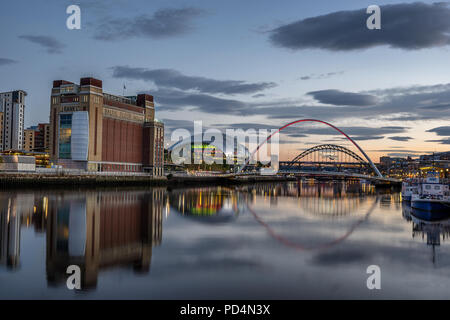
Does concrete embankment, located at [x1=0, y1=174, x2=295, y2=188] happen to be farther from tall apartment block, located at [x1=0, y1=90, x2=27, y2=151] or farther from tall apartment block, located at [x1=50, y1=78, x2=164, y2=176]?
tall apartment block, located at [x1=0, y1=90, x2=27, y2=151]

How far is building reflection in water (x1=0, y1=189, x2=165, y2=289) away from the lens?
547 inches

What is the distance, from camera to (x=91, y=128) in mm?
70562

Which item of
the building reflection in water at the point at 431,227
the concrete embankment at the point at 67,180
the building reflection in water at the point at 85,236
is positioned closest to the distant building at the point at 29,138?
A: the concrete embankment at the point at 67,180

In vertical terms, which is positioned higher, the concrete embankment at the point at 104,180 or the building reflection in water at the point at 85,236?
the concrete embankment at the point at 104,180

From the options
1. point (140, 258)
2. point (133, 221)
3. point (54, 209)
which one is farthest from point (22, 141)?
point (140, 258)

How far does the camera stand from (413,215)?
32219 mm

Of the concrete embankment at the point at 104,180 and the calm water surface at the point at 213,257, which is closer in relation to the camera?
the calm water surface at the point at 213,257

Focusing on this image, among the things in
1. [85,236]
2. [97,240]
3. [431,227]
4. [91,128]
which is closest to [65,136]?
[91,128]

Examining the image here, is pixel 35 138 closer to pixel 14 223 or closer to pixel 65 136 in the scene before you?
pixel 65 136

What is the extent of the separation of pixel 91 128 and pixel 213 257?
5997cm

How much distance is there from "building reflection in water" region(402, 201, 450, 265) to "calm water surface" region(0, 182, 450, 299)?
0.29 ft

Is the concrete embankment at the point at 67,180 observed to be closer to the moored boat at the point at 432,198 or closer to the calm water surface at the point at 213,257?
the calm water surface at the point at 213,257

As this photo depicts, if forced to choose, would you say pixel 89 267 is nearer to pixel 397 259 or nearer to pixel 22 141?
pixel 397 259

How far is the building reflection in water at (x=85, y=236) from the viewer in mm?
13898
